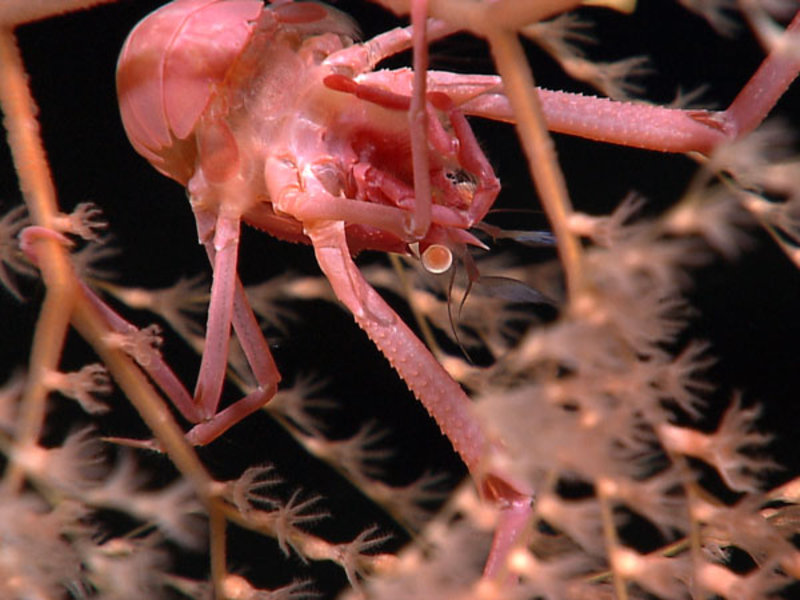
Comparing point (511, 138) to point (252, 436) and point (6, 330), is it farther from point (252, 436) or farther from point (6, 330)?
point (6, 330)

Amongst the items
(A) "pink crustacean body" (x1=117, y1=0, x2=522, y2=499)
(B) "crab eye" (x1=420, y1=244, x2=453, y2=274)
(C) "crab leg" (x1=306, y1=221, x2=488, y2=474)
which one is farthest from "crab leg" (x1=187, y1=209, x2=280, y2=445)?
(B) "crab eye" (x1=420, y1=244, x2=453, y2=274)

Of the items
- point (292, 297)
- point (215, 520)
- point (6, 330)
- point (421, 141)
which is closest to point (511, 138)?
point (292, 297)

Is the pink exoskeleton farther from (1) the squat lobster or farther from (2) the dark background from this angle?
(2) the dark background

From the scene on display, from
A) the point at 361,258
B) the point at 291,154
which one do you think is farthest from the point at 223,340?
the point at 361,258

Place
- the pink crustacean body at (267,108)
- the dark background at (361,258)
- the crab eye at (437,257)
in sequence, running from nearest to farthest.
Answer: the crab eye at (437,257), the pink crustacean body at (267,108), the dark background at (361,258)

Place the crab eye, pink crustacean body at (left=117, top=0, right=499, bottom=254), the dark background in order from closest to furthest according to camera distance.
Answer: the crab eye < pink crustacean body at (left=117, top=0, right=499, bottom=254) < the dark background

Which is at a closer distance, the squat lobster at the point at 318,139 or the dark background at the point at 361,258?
the squat lobster at the point at 318,139

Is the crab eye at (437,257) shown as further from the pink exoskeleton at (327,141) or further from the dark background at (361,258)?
the dark background at (361,258)

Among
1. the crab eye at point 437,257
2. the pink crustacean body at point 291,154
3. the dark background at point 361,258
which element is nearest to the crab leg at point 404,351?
the pink crustacean body at point 291,154
